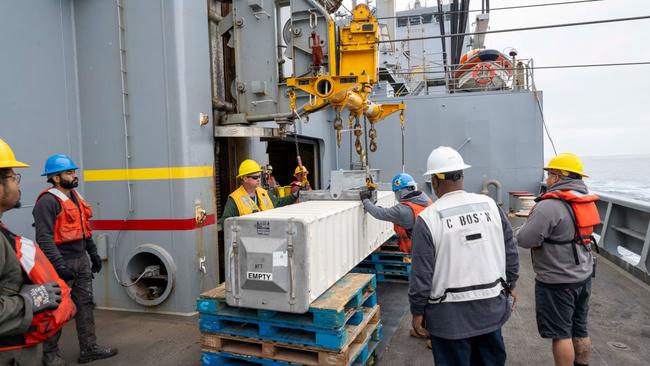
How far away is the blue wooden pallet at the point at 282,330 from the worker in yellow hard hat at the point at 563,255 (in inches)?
62.3

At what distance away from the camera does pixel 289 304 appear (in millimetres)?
3275

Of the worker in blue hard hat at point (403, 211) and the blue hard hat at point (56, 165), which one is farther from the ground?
A: the blue hard hat at point (56, 165)

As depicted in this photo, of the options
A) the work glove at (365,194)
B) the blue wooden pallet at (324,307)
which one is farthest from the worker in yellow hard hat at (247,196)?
the work glove at (365,194)

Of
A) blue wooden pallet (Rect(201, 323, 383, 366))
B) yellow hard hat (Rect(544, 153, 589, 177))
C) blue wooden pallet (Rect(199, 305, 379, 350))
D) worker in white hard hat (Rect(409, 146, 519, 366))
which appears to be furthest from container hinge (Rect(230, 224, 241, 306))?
yellow hard hat (Rect(544, 153, 589, 177))

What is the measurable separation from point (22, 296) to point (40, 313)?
0.46 ft

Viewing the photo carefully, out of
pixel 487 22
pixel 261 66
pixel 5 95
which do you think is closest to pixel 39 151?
pixel 5 95

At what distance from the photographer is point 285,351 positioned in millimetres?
3475

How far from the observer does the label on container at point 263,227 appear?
3.37 meters

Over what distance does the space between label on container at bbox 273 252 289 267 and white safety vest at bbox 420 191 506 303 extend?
1.16 meters

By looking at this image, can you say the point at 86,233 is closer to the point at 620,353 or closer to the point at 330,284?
the point at 330,284

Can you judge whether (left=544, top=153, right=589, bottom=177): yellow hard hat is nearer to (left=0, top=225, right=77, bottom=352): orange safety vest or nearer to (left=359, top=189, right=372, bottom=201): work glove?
(left=359, top=189, right=372, bottom=201): work glove

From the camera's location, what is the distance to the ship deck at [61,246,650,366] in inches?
170

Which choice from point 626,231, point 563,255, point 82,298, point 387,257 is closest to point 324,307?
point 563,255

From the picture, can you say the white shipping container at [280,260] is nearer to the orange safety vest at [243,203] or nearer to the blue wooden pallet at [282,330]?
the blue wooden pallet at [282,330]
